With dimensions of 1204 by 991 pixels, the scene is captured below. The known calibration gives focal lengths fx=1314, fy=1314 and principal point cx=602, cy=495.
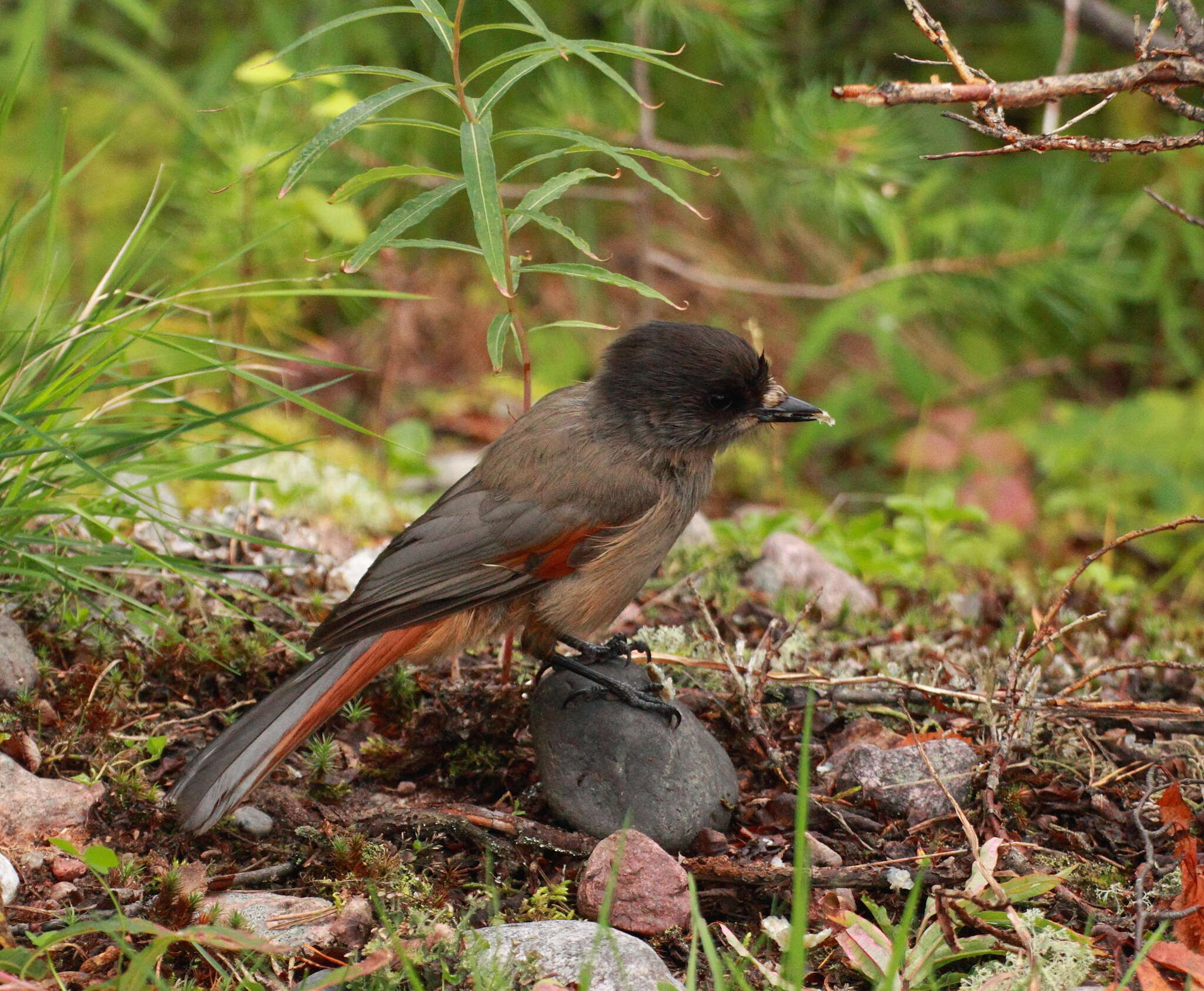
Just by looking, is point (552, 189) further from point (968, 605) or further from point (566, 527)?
point (968, 605)

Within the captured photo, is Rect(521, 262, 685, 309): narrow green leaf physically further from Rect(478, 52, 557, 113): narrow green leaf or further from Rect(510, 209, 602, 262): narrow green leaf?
Rect(478, 52, 557, 113): narrow green leaf

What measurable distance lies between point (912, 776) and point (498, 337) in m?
1.52

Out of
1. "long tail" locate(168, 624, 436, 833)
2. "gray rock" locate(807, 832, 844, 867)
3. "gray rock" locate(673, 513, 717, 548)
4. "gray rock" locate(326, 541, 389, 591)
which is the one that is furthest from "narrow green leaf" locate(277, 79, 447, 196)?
"gray rock" locate(673, 513, 717, 548)

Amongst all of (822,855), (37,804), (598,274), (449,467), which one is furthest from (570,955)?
(449,467)

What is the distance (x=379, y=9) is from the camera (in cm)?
296

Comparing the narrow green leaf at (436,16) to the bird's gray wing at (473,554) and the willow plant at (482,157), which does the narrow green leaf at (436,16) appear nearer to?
the willow plant at (482,157)

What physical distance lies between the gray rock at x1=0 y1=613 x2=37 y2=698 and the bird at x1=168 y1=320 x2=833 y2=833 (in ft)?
2.16

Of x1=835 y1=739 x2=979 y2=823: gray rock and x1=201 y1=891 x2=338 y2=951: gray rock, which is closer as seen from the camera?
x1=201 y1=891 x2=338 y2=951: gray rock

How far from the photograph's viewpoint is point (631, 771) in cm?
320

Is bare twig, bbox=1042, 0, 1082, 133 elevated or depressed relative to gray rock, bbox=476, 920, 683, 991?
elevated

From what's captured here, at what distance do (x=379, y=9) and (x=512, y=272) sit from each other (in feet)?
2.37

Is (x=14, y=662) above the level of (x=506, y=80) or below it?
below

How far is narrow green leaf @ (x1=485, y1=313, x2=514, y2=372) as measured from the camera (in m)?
3.25

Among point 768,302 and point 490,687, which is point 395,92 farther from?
Answer: point 768,302
